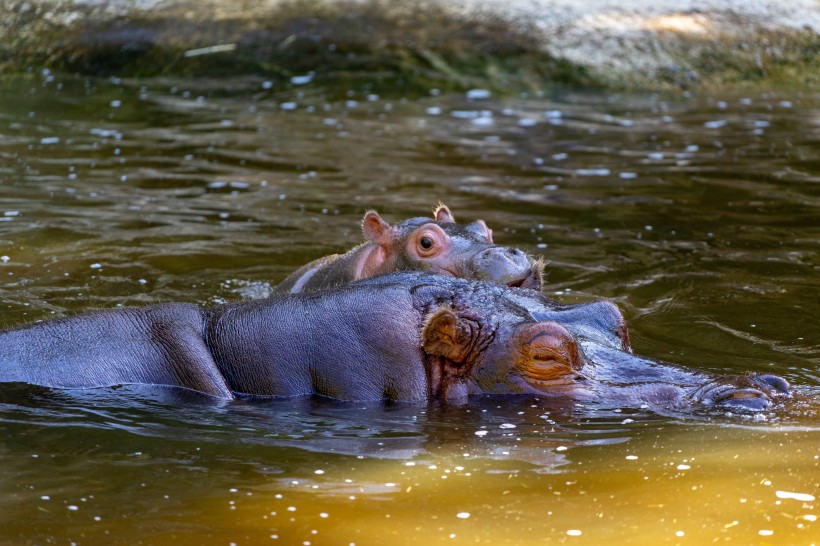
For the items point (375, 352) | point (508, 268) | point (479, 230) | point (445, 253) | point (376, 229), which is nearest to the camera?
point (375, 352)

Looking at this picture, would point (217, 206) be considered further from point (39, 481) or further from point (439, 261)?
point (39, 481)

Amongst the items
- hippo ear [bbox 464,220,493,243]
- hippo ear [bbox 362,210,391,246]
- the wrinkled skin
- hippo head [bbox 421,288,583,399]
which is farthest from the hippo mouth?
hippo head [bbox 421,288,583,399]

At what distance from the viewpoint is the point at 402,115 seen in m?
12.6

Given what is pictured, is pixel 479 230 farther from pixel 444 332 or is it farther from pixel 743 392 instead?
pixel 743 392

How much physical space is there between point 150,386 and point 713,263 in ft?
13.0

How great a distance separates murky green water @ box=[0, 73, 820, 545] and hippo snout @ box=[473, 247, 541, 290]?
628 mm

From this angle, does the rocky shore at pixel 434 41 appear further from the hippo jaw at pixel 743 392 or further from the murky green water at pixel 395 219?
the hippo jaw at pixel 743 392

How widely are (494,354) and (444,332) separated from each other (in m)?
0.21

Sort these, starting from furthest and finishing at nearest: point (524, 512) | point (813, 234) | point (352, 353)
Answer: point (813, 234)
point (352, 353)
point (524, 512)

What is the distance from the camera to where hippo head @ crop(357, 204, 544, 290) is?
235 inches

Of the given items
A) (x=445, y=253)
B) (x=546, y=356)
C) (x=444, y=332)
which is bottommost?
(x=546, y=356)

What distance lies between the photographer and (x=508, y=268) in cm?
595

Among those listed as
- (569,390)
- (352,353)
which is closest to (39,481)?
(352,353)

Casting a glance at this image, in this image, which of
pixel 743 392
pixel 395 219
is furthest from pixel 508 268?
pixel 395 219
